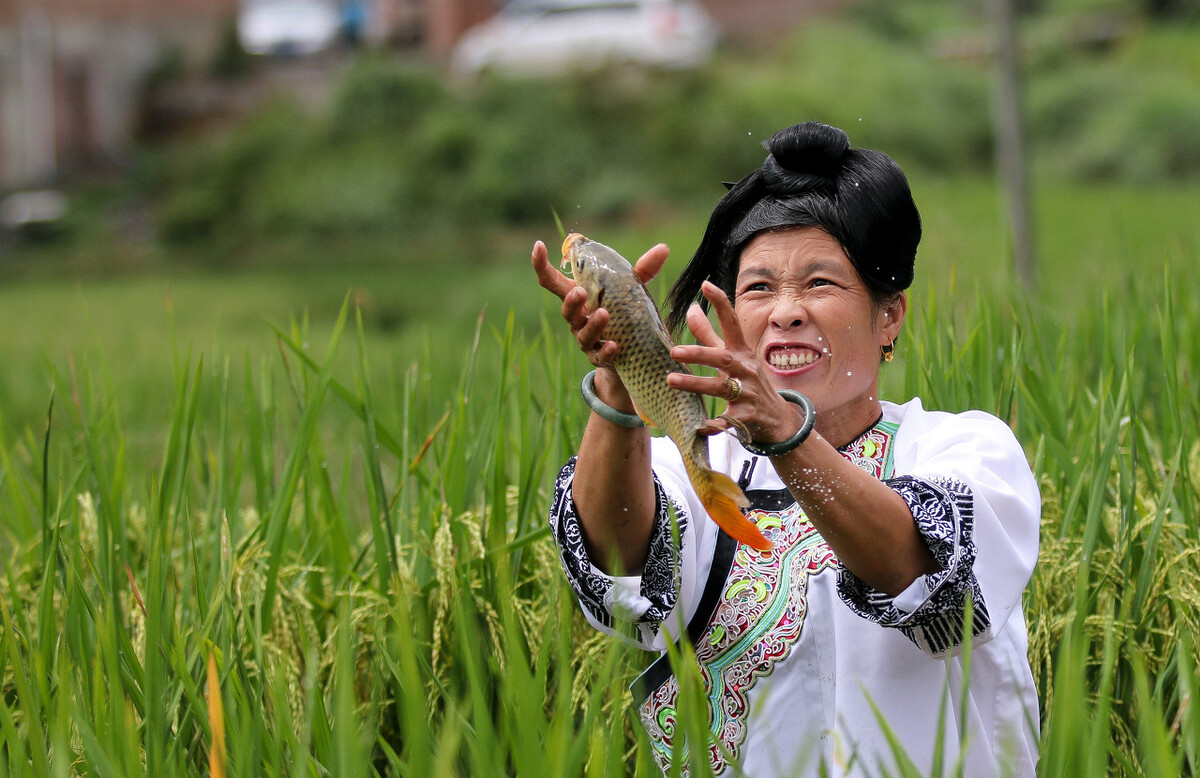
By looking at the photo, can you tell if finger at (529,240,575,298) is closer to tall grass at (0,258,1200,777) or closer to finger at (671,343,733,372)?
finger at (671,343,733,372)

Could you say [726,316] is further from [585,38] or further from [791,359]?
[585,38]

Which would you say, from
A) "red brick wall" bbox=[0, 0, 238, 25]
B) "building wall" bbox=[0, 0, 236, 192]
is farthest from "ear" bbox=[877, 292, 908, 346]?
"red brick wall" bbox=[0, 0, 238, 25]

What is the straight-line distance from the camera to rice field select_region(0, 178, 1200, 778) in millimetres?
1180

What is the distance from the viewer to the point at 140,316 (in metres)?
8.81

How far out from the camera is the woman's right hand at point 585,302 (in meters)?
1.18

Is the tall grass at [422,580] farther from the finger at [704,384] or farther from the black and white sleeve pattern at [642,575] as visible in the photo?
the finger at [704,384]

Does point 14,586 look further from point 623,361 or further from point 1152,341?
point 1152,341

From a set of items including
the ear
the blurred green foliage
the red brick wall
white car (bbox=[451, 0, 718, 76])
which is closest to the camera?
the ear

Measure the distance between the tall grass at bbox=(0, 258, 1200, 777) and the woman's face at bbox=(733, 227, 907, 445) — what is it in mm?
318

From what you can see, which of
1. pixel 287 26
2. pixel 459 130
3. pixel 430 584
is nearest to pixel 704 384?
pixel 430 584

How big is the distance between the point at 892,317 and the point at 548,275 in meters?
0.49

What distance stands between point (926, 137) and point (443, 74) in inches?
226

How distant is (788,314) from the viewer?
4.44ft

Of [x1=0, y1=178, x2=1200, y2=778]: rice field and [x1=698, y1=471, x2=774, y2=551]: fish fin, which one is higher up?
[x1=698, y1=471, x2=774, y2=551]: fish fin
